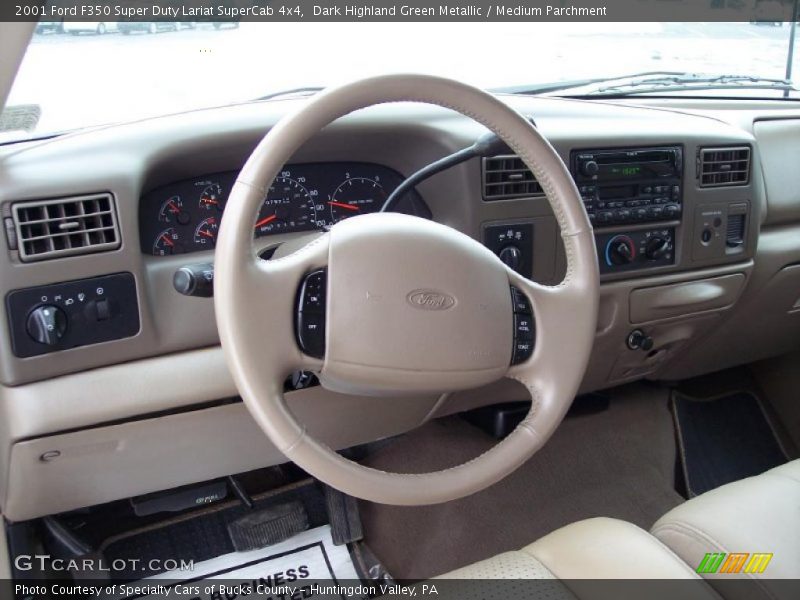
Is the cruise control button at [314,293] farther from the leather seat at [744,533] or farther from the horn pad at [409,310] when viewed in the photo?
the leather seat at [744,533]

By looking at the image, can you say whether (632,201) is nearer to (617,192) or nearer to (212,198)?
(617,192)

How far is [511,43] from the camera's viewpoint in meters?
1.90

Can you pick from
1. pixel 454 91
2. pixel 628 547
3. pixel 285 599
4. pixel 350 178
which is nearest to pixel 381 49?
pixel 350 178

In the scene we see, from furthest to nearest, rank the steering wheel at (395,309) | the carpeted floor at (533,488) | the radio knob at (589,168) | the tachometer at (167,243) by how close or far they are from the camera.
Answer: the carpeted floor at (533,488) < the radio knob at (589,168) < the tachometer at (167,243) < the steering wheel at (395,309)

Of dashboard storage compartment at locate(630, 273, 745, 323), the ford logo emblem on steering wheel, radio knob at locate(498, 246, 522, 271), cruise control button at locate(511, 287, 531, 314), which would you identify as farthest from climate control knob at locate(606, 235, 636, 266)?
the ford logo emblem on steering wheel

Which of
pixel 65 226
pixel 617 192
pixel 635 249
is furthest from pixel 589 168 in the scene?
pixel 65 226

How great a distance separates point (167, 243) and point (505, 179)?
70cm

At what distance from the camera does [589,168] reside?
1707 mm

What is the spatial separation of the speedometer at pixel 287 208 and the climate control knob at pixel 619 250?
2.28 feet

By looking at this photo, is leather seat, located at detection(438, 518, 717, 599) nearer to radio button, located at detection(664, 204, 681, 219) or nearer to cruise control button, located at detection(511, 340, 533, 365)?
cruise control button, located at detection(511, 340, 533, 365)

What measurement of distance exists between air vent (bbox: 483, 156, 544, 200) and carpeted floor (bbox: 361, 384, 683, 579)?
2.52ft

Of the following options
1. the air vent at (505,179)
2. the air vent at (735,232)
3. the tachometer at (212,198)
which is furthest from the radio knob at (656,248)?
the tachometer at (212,198)

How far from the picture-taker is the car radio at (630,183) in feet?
5.70

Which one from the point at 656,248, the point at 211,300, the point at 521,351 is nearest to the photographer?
the point at 521,351
